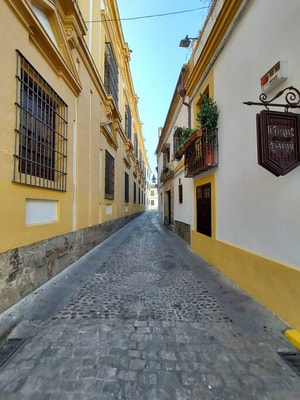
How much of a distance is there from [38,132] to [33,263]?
231 cm

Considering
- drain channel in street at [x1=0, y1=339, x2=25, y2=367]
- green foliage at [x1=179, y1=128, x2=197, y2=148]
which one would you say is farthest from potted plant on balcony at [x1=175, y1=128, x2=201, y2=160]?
drain channel in street at [x1=0, y1=339, x2=25, y2=367]

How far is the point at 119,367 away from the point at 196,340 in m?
0.91

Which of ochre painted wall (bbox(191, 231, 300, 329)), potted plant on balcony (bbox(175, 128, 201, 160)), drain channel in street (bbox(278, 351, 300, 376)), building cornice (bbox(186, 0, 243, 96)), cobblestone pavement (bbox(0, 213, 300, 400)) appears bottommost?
drain channel in street (bbox(278, 351, 300, 376))

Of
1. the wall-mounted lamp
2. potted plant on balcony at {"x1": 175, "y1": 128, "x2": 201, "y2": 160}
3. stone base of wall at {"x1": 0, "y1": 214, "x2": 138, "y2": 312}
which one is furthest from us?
the wall-mounted lamp

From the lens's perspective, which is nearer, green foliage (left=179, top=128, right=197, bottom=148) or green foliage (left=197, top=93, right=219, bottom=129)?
green foliage (left=197, top=93, right=219, bottom=129)

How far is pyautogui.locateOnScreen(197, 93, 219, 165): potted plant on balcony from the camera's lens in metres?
5.36

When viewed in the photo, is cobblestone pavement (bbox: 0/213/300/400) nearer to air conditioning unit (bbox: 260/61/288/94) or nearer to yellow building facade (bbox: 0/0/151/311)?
yellow building facade (bbox: 0/0/151/311)

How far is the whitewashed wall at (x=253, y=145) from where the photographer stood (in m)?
2.88

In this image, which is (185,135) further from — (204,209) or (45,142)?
(45,142)

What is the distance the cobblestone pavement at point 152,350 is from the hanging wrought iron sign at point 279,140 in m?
1.94

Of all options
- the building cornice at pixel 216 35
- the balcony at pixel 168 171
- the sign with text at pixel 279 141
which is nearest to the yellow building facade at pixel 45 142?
the building cornice at pixel 216 35

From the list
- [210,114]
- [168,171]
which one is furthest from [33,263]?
[168,171]

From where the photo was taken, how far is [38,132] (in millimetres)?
4289

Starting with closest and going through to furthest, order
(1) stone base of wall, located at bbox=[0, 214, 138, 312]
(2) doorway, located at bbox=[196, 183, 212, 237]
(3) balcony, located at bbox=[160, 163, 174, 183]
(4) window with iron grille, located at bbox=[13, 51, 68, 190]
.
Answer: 1. (1) stone base of wall, located at bbox=[0, 214, 138, 312]
2. (4) window with iron grille, located at bbox=[13, 51, 68, 190]
3. (2) doorway, located at bbox=[196, 183, 212, 237]
4. (3) balcony, located at bbox=[160, 163, 174, 183]
